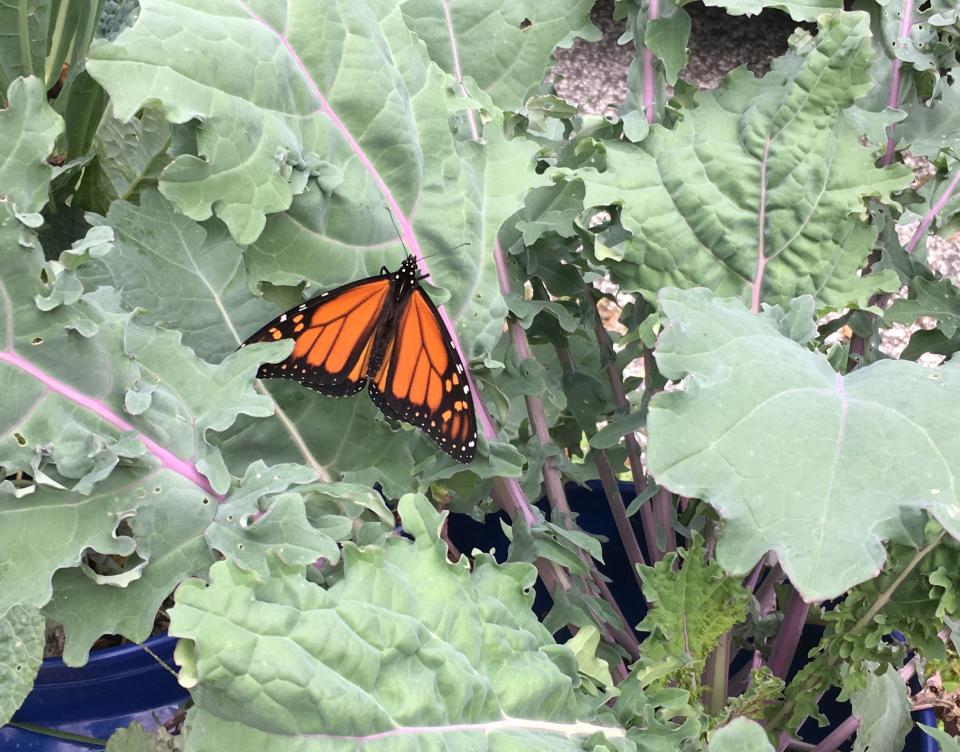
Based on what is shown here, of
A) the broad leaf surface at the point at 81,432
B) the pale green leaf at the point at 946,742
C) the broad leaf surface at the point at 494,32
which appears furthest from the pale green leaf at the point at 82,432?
the pale green leaf at the point at 946,742

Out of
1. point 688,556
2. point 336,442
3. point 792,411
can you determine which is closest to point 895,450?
point 792,411

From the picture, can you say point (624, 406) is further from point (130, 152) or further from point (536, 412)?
point (130, 152)

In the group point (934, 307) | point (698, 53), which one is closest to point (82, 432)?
point (934, 307)

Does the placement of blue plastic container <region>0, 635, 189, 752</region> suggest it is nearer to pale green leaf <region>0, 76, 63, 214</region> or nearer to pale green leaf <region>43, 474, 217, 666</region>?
pale green leaf <region>43, 474, 217, 666</region>

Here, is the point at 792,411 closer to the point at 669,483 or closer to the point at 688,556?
the point at 669,483

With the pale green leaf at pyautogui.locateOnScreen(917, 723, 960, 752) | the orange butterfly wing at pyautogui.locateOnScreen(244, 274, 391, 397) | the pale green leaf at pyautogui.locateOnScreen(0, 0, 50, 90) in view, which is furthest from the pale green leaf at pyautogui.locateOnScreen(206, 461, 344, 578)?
the pale green leaf at pyautogui.locateOnScreen(0, 0, 50, 90)
